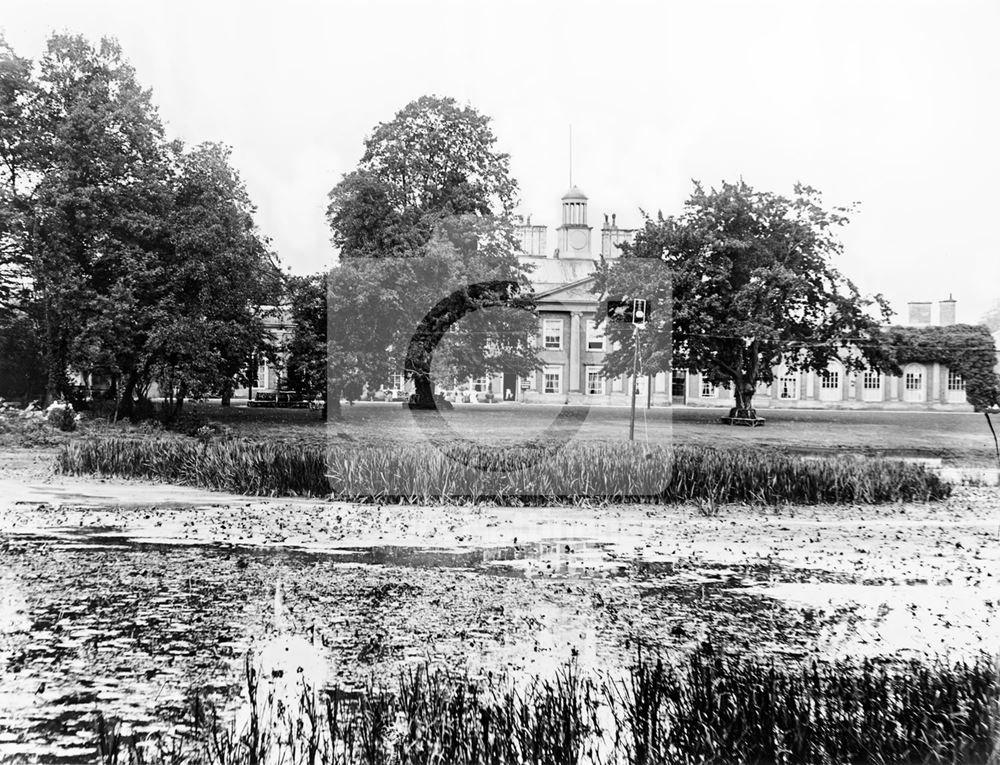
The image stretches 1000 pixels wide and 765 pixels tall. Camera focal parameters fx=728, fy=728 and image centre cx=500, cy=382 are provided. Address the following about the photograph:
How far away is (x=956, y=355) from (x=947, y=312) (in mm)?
479

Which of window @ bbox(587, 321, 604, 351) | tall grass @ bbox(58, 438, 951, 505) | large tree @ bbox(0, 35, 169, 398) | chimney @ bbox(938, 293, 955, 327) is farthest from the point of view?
tall grass @ bbox(58, 438, 951, 505)

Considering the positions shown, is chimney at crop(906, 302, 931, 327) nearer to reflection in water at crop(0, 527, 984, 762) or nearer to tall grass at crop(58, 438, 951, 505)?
tall grass at crop(58, 438, 951, 505)

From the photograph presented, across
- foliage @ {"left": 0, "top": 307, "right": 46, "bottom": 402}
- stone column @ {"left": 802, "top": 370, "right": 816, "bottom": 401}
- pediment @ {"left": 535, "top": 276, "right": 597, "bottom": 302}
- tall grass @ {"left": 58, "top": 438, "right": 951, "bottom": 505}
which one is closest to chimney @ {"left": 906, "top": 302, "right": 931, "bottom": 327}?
stone column @ {"left": 802, "top": 370, "right": 816, "bottom": 401}

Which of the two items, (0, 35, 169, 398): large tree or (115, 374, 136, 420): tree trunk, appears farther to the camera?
(115, 374, 136, 420): tree trunk

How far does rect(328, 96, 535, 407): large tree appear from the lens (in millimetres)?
5562

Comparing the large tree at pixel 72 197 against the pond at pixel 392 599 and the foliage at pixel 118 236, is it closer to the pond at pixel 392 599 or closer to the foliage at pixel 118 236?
the foliage at pixel 118 236

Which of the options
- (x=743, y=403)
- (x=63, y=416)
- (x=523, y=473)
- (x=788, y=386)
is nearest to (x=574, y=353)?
(x=523, y=473)

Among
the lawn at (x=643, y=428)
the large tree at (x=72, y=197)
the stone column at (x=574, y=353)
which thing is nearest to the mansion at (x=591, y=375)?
the stone column at (x=574, y=353)

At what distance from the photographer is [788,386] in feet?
19.2

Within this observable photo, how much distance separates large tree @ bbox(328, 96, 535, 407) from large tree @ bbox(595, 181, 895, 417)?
0.83 m

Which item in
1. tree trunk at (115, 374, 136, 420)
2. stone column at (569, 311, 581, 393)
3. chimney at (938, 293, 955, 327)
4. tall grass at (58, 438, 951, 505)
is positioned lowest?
tall grass at (58, 438, 951, 505)

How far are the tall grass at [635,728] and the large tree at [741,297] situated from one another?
337 cm

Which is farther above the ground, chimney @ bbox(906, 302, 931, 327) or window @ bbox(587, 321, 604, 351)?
chimney @ bbox(906, 302, 931, 327)

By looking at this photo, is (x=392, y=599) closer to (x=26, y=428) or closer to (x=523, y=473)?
(x=523, y=473)
